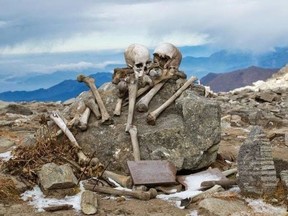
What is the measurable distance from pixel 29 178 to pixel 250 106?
53.6 feet

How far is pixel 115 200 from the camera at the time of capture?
29.9 ft

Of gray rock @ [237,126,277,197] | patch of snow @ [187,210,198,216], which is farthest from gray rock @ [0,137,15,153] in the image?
gray rock @ [237,126,277,197]

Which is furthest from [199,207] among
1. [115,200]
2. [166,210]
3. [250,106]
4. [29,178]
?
[250,106]

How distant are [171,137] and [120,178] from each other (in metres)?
1.50

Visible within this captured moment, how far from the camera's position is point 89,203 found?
861 centimetres

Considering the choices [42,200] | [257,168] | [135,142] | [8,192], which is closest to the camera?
[257,168]

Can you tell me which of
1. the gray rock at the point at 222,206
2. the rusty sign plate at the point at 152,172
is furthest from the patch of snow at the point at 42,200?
the gray rock at the point at 222,206

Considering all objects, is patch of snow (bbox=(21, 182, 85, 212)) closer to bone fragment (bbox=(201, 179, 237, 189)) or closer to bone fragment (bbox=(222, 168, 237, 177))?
bone fragment (bbox=(201, 179, 237, 189))

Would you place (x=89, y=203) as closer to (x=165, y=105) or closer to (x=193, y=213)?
(x=193, y=213)

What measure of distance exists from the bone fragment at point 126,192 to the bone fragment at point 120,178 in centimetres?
46

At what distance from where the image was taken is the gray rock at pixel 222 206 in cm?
827

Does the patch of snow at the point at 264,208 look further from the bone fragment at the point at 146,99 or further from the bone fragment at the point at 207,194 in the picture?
the bone fragment at the point at 146,99

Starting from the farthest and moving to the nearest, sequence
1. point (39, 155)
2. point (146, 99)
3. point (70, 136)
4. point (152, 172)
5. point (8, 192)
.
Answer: point (146, 99) → point (70, 136) → point (39, 155) → point (152, 172) → point (8, 192)

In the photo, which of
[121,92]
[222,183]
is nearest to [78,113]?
[121,92]
